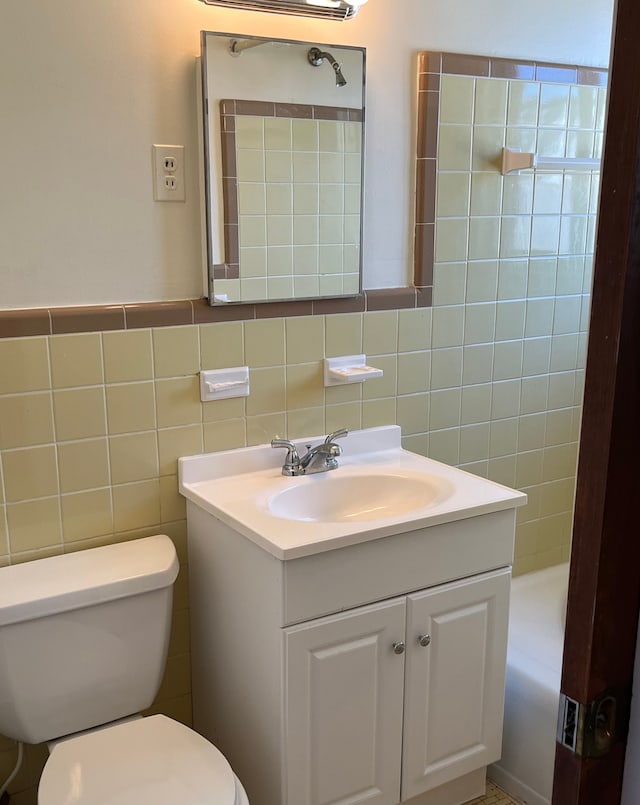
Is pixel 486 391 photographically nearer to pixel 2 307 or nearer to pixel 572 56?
pixel 572 56

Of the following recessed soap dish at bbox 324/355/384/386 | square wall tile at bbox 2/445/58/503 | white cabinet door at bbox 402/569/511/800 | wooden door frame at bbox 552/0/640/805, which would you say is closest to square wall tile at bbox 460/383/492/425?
recessed soap dish at bbox 324/355/384/386

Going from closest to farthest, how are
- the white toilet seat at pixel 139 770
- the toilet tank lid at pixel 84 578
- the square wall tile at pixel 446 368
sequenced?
the white toilet seat at pixel 139 770 → the toilet tank lid at pixel 84 578 → the square wall tile at pixel 446 368

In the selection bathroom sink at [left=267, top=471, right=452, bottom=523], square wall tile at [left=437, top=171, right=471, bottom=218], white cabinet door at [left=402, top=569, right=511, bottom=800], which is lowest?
white cabinet door at [left=402, top=569, right=511, bottom=800]

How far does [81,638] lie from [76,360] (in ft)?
1.95

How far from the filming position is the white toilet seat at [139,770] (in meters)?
1.49

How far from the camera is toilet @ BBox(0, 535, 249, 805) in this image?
1.53 m

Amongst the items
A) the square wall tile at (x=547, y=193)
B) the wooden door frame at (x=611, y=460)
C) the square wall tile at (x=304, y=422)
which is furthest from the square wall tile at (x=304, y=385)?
the wooden door frame at (x=611, y=460)

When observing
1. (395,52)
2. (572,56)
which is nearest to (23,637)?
(395,52)

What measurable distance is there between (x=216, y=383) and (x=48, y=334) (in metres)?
0.41

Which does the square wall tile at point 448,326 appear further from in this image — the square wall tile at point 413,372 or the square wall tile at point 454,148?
the square wall tile at point 454,148

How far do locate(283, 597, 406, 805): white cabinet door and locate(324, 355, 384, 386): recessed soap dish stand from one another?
24.0 inches

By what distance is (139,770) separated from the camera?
1.56 m

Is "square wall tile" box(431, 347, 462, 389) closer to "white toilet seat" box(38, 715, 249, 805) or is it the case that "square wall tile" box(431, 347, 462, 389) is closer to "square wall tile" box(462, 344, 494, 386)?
"square wall tile" box(462, 344, 494, 386)

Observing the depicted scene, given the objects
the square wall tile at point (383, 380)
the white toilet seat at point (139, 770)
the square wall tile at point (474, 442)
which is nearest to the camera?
the white toilet seat at point (139, 770)
